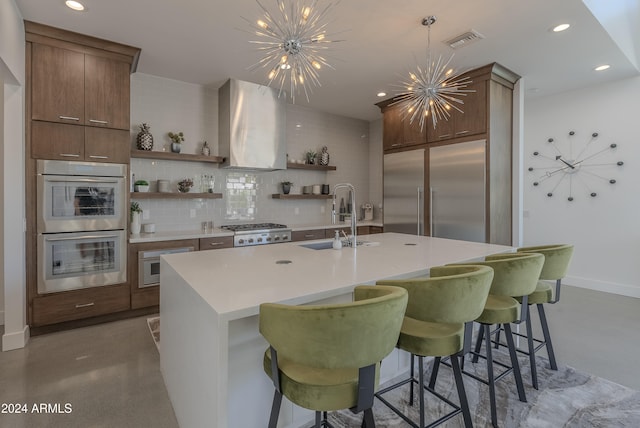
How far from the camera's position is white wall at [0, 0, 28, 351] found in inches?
105

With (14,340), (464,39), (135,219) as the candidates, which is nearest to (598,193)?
(464,39)

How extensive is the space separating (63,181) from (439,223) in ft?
14.0

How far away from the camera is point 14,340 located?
8.86ft

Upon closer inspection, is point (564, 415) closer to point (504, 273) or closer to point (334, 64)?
point (504, 273)

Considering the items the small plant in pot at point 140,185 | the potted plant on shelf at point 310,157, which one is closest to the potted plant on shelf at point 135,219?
the small plant in pot at point 140,185

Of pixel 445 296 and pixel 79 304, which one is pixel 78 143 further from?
pixel 445 296

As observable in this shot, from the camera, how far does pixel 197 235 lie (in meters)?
3.78

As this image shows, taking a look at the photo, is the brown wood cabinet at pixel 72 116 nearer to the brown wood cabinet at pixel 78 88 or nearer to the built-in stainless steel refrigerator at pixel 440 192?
the brown wood cabinet at pixel 78 88

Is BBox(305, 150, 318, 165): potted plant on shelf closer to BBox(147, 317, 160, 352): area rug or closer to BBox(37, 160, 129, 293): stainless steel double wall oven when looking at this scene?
BBox(37, 160, 129, 293): stainless steel double wall oven

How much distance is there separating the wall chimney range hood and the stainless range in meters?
0.84

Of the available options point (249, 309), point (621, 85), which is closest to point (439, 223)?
point (621, 85)

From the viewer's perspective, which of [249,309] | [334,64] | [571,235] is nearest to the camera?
[249,309]

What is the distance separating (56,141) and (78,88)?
0.57 metres

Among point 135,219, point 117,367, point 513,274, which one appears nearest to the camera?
point 513,274
